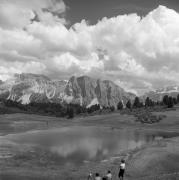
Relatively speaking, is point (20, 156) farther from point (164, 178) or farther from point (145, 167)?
point (164, 178)

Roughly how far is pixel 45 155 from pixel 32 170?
21.0m

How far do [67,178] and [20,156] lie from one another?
26899 millimetres

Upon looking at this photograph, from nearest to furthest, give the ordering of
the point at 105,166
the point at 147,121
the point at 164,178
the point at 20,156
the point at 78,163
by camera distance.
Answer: the point at 164,178 < the point at 105,166 < the point at 78,163 < the point at 20,156 < the point at 147,121

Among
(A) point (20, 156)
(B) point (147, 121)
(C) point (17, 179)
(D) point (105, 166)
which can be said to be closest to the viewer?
(C) point (17, 179)

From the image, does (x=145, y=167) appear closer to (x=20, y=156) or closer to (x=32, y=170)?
(x=32, y=170)

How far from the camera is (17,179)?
169ft

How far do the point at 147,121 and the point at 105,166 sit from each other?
135318mm

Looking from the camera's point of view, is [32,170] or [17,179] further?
[32,170]

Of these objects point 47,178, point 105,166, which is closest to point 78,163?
point 105,166

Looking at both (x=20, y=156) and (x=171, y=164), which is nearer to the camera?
(x=171, y=164)

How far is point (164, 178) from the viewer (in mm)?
44281

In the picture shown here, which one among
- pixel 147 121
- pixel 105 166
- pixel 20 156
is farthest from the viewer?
pixel 147 121

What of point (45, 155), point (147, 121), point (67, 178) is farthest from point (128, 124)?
point (67, 178)

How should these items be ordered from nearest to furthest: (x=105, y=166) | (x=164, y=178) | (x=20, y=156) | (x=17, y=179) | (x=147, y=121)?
(x=164, y=178)
(x=17, y=179)
(x=105, y=166)
(x=20, y=156)
(x=147, y=121)
